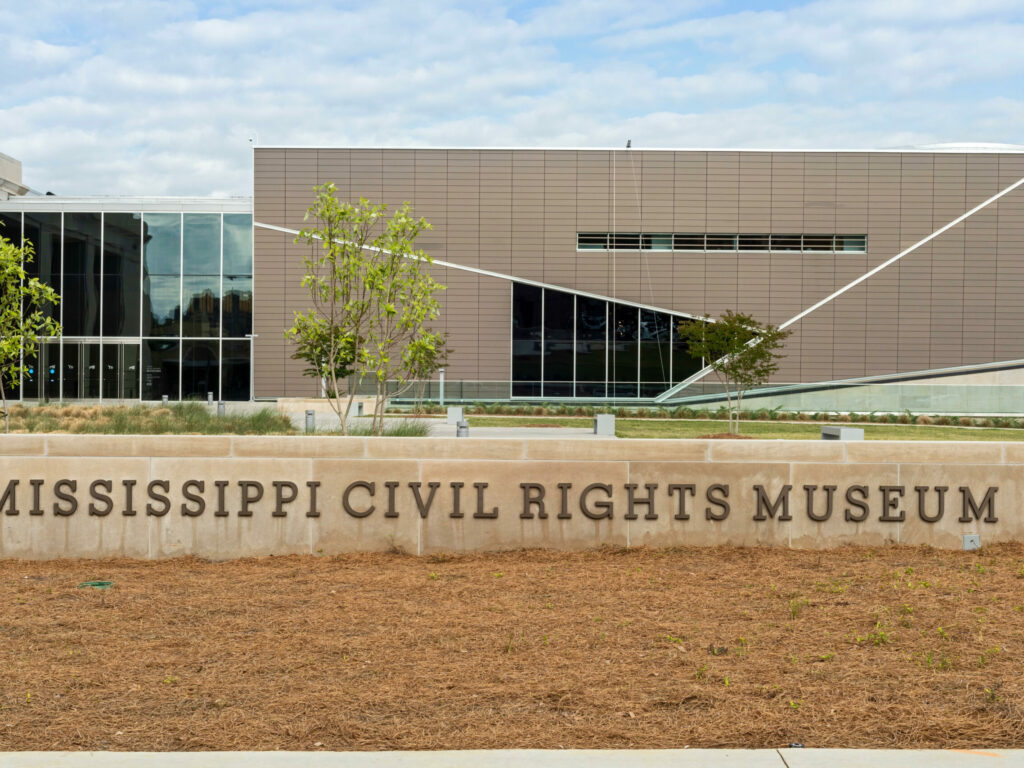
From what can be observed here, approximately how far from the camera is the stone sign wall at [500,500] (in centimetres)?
880

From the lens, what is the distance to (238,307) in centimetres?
4494

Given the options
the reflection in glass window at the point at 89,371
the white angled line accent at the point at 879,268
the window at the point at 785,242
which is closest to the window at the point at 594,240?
the window at the point at 785,242

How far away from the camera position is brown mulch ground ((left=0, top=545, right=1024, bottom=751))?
438cm

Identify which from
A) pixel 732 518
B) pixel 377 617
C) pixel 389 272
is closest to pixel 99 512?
pixel 377 617

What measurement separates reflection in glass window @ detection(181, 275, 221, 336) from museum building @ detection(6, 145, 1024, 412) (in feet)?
0.29

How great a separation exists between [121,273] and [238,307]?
17.7ft

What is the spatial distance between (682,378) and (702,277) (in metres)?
4.79

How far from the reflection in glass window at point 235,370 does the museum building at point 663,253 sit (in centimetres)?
9

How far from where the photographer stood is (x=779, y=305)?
45.0 m

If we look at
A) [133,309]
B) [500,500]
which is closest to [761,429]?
[500,500]

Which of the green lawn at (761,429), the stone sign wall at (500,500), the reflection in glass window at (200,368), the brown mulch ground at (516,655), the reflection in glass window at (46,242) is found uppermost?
the reflection in glass window at (46,242)

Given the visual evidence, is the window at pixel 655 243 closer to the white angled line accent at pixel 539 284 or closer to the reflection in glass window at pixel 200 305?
the white angled line accent at pixel 539 284

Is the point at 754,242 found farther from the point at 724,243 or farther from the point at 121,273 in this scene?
the point at 121,273

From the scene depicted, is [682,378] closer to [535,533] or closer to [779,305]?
[779,305]
